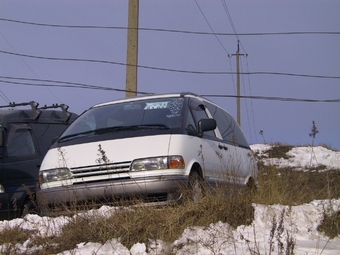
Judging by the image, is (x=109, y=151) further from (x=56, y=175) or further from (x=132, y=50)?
(x=132, y=50)

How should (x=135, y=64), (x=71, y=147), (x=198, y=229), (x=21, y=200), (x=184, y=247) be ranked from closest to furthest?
(x=184, y=247), (x=198, y=229), (x=71, y=147), (x=21, y=200), (x=135, y=64)

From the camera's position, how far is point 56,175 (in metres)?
5.76

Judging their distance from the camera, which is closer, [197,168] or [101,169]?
[101,169]

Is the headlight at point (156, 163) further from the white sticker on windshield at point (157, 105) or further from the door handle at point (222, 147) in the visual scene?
the door handle at point (222, 147)

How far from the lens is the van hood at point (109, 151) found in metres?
5.50

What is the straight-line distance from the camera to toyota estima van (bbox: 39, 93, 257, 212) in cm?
538

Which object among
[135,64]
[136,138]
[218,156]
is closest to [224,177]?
[218,156]

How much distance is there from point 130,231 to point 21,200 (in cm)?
345

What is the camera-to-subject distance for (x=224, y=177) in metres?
5.87

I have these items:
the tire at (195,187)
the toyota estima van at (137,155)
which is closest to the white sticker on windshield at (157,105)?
the toyota estima van at (137,155)

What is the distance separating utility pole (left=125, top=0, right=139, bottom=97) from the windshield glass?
19.5 ft

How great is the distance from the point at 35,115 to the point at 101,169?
3.81 m

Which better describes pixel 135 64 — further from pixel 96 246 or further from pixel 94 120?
pixel 96 246

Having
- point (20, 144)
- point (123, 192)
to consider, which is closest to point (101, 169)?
point (123, 192)
